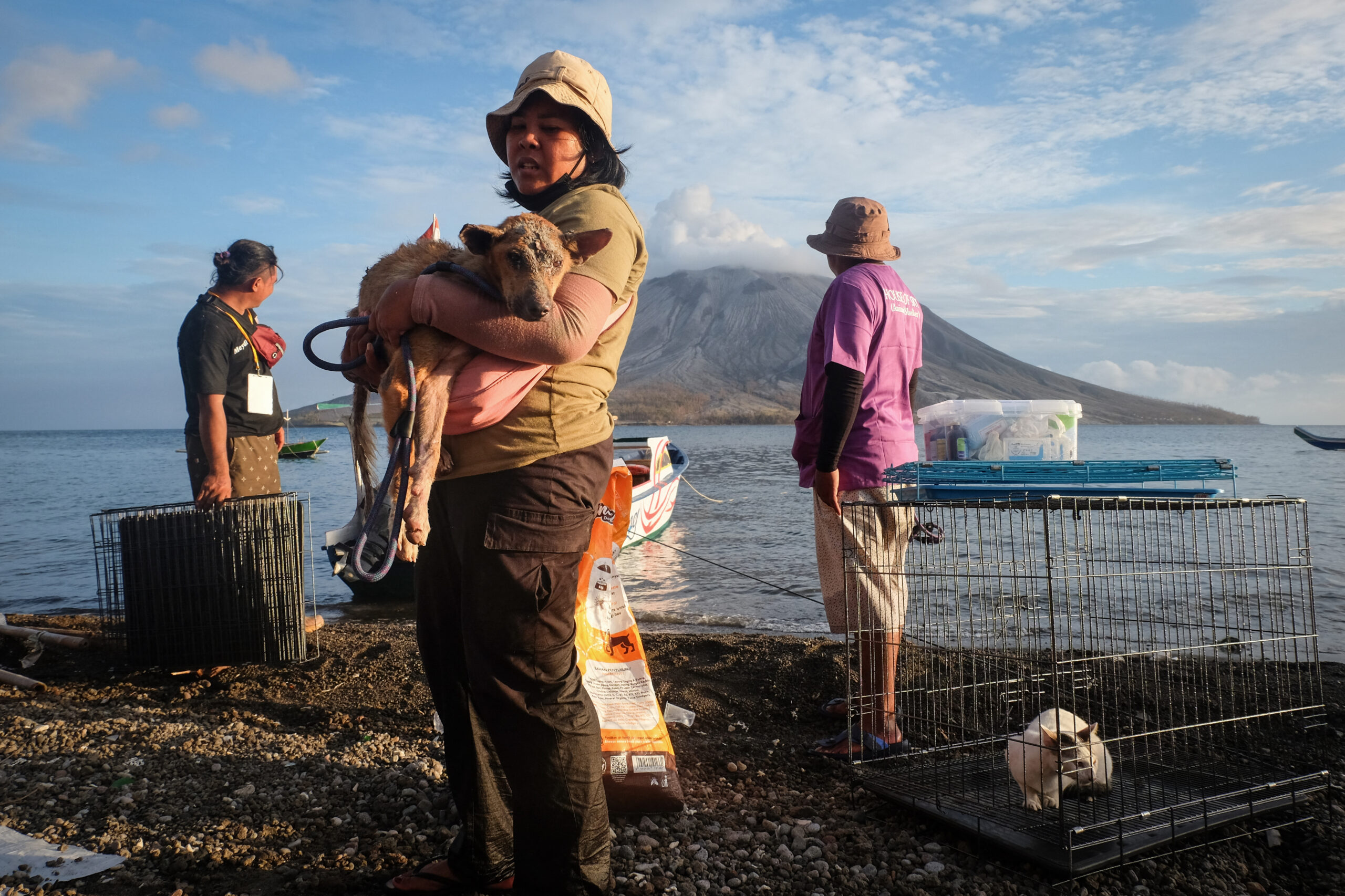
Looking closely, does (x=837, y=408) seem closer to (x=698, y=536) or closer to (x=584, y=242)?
(x=584, y=242)

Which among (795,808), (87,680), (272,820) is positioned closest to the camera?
(272,820)

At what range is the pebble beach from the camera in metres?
2.16

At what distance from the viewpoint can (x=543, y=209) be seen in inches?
79.4

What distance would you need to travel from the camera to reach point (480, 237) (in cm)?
187

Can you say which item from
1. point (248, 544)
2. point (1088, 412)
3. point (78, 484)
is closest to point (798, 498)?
point (248, 544)

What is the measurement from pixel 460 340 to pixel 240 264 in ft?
10.8

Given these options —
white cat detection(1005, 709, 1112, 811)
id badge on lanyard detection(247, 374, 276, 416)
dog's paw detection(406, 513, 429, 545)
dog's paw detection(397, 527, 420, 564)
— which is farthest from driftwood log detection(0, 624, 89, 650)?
white cat detection(1005, 709, 1112, 811)

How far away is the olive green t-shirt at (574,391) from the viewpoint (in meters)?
1.78

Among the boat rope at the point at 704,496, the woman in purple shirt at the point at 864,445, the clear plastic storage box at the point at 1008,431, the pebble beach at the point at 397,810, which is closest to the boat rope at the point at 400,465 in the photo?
the pebble beach at the point at 397,810

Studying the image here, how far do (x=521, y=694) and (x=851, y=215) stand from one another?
2.57 meters

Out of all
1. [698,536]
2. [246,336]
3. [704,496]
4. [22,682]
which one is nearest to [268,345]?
[246,336]

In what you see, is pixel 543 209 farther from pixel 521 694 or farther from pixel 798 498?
pixel 798 498

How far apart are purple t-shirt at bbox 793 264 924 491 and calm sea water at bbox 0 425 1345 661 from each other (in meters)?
1.61

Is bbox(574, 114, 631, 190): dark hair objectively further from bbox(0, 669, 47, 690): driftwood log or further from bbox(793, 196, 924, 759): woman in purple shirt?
bbox(0, 669, 47, 690): driftwood log
